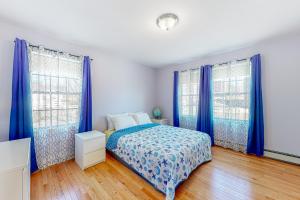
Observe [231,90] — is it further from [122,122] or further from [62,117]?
[62,117]

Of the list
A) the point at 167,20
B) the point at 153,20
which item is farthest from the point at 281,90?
the point at 153,20

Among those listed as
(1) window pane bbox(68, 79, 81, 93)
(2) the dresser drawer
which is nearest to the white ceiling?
(1) window pane bbox(68, 79, 81, 93)

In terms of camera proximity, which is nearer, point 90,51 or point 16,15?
point 16,15

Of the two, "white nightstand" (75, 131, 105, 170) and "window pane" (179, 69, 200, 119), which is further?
"window pane" (179, 69, 200, 119)

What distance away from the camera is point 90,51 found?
302 centimetres

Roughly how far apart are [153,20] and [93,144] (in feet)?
7.55

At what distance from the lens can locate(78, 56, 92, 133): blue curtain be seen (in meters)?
2.74

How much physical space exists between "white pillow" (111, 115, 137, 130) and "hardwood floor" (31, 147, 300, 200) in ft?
2.59

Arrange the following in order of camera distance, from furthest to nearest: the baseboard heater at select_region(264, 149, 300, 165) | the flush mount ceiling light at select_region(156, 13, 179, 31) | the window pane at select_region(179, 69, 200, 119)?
the window pane at select_region(179, 69, 200, 119) < the baseboard heater at select_region(264, 149, 300, 165) < the flush mount ceiling light at select_region(156, 13, 179, 31)

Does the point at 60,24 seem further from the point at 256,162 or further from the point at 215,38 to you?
the point at 256,162

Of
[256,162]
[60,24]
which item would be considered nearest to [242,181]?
[256,162]

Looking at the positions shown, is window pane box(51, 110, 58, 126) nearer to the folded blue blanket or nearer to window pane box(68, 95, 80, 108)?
window pane box(68, 95, 80, 108)

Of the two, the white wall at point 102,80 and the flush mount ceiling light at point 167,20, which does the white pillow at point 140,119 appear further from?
the flush mount ceiling light at point 167,20

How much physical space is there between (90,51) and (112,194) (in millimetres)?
2793
